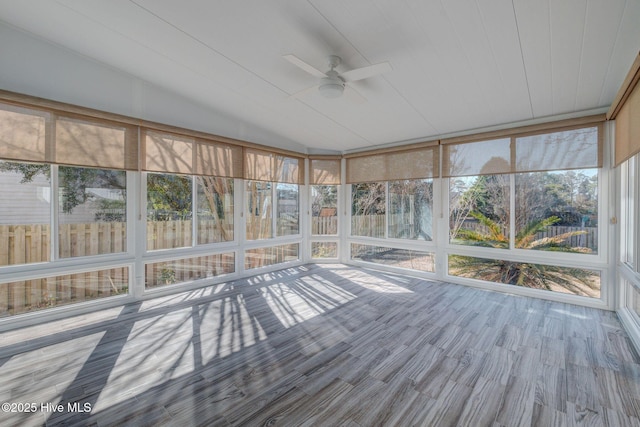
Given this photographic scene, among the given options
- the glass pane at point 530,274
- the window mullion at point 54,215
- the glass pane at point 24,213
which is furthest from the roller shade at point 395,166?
the glass pane at point 24,213

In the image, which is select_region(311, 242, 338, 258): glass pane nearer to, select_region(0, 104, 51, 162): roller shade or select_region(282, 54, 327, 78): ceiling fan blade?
select_region(282, 54, 327, 78): ceiling fan blade

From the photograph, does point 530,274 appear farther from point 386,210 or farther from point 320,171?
point 320,171

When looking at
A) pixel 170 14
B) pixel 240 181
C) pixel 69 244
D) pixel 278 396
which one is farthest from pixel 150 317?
pixel 170 14

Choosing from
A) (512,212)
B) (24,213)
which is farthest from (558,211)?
(24,213)

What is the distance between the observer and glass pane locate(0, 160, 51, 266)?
2.87m

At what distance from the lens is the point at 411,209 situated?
5188mm

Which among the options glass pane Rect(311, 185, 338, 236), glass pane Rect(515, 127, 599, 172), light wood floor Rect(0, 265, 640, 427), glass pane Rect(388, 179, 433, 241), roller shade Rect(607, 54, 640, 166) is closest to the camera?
light wood floor Rect(0, 265, 640, 427)

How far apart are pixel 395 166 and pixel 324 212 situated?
1795mm

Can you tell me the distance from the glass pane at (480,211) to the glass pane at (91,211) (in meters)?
4.96

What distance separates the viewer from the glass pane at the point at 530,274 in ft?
12.1

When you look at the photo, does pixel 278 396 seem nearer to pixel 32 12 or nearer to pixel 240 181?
pixel 240 181

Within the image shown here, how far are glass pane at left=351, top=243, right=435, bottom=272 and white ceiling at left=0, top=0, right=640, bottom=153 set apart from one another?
94.3 inches

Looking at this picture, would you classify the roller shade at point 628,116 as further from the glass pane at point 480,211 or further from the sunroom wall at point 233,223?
Result: the glass pane at point 480,211

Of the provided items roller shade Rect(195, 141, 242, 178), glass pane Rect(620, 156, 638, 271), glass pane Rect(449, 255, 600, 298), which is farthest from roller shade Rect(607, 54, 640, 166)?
roller shade Rect(195, 141, 242, 178)
